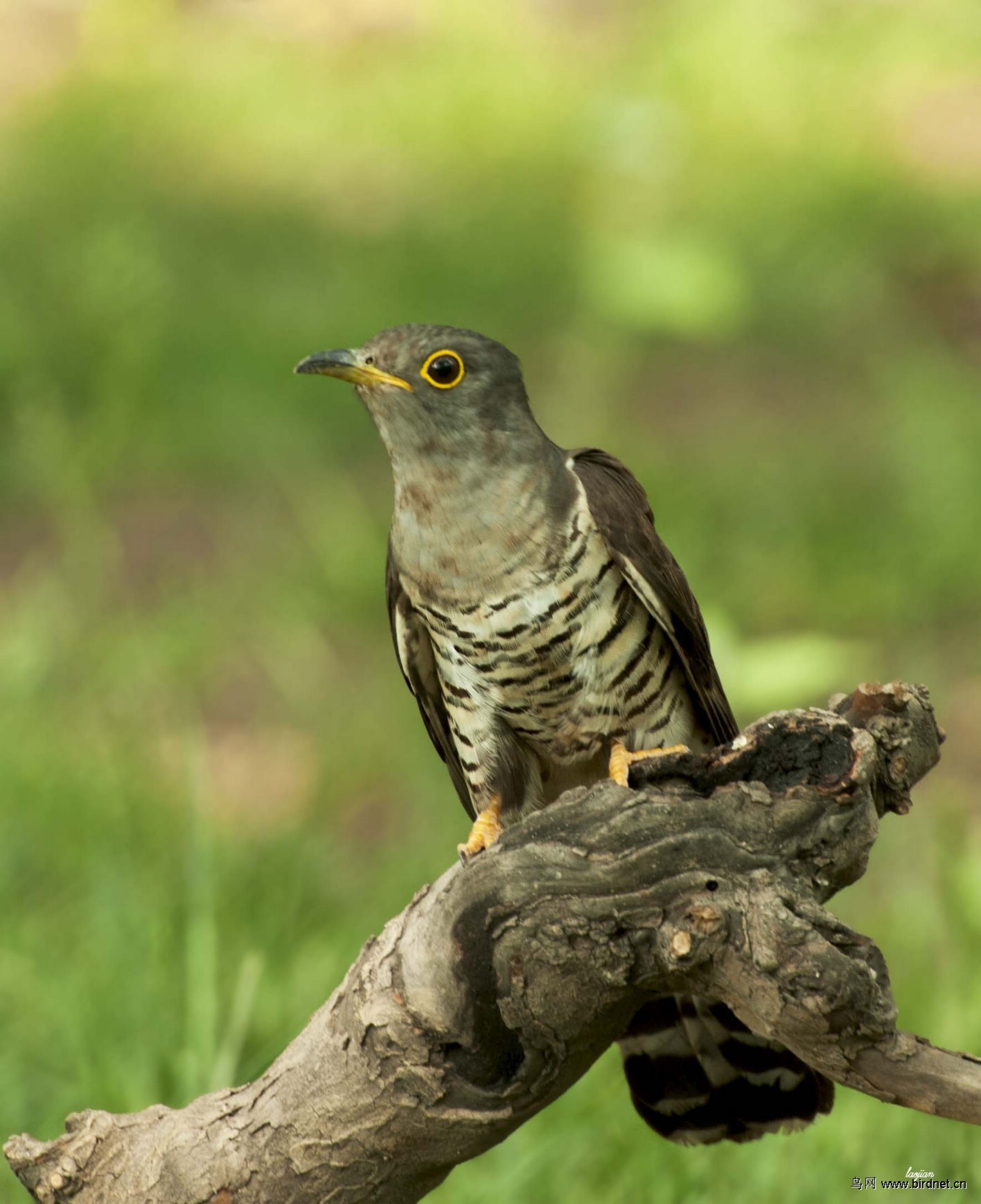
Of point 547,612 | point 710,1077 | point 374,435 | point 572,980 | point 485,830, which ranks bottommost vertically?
point 710,1077

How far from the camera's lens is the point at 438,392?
3.67 metres

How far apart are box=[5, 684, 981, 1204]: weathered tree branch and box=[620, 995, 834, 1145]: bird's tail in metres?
0.50

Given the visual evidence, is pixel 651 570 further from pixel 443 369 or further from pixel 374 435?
pixel 374 435

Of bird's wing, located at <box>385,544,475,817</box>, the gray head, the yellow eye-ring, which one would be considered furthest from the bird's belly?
the yellow eye-ring

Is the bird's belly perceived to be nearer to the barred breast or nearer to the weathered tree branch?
the barred breast

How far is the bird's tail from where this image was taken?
342 cm

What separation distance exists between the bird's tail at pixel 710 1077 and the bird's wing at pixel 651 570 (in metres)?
0.67

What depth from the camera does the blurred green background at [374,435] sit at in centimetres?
472

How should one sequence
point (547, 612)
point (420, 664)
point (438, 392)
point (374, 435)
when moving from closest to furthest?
point (547, 612) → point (438, 392) → point (420, 664) → point (374, 435)

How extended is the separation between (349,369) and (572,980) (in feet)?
4.85

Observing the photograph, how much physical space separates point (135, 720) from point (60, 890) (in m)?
1.25

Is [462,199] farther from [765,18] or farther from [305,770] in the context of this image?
[305,770]

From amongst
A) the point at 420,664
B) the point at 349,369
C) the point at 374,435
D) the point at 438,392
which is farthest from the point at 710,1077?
the point at 374,435

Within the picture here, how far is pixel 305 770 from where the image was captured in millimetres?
6949
